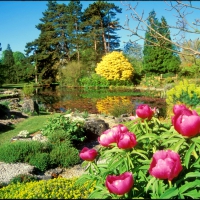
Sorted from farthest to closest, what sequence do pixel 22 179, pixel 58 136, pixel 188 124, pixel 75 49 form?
pixel 75 49
pixel 58 136
pixel 22 179
pixel 188 124

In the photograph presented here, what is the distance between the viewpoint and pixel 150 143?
2.08 m

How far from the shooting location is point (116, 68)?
30312 mm

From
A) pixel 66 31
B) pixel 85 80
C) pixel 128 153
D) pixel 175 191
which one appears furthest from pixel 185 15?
pixel 66 31

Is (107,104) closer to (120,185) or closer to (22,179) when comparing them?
(22,179)

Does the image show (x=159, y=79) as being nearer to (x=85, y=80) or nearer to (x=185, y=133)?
(x=85, y=80)

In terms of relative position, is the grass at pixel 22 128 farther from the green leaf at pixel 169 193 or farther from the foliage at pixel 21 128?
the green leaf at pixel 169 193

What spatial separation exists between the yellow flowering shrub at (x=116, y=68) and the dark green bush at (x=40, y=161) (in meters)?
25.1

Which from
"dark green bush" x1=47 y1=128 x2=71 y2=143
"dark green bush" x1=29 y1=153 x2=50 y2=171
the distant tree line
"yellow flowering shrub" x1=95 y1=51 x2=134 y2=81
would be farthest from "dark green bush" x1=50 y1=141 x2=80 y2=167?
the distant tree line

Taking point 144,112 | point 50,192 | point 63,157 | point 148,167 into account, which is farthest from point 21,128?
point 148,167

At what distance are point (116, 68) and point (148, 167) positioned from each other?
28.8 m

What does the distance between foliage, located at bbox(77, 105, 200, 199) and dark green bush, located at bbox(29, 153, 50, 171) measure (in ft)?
10.7

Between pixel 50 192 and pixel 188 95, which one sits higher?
pixel 188 95

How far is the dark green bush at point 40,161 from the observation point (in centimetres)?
527

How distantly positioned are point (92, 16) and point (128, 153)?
32.4m
